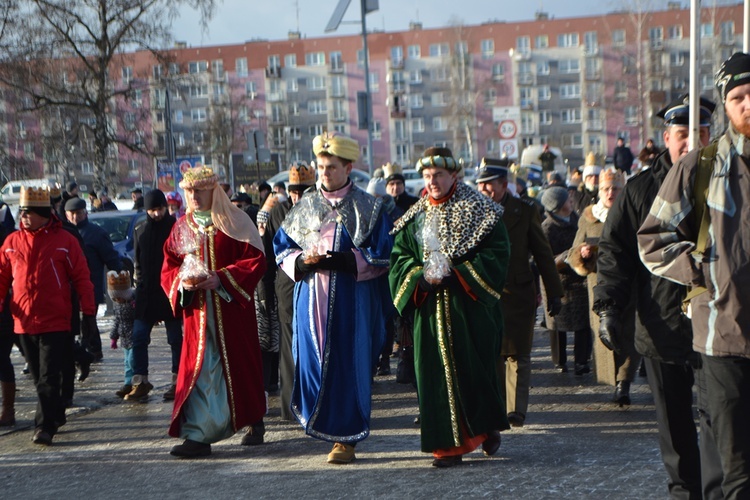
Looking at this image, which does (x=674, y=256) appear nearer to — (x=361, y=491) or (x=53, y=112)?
(x=361, y=491)

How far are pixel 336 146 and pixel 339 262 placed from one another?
0.77 meters

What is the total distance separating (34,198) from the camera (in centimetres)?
848

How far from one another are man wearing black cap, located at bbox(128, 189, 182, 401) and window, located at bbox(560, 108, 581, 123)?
3665 inches

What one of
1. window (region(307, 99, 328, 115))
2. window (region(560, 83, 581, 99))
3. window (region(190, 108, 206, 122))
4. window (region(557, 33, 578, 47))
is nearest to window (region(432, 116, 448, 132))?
window (region(307, 99, 328, 115))

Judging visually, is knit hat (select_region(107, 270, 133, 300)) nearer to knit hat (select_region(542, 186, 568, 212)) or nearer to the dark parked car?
knit hat (select_region(542, 186, 568, 212))

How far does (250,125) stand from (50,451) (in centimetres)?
9371

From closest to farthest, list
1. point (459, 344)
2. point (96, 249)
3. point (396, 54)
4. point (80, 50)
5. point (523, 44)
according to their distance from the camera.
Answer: point (459, 344), point (96, 249), point (80, 50), point (523, 44), point (396, 54)

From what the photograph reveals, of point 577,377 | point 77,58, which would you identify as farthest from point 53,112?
point 577,377

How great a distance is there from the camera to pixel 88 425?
30.2ft

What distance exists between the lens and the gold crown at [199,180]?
7.98 meters

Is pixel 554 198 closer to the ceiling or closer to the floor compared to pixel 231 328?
closer to the ceiling

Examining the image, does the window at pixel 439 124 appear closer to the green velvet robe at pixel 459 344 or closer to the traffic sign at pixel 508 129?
the traffic sign at pixel 508 129

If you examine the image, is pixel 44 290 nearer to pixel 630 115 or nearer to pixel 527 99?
pixel 630 115

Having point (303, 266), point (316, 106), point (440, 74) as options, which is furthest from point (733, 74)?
point (316, 106)
